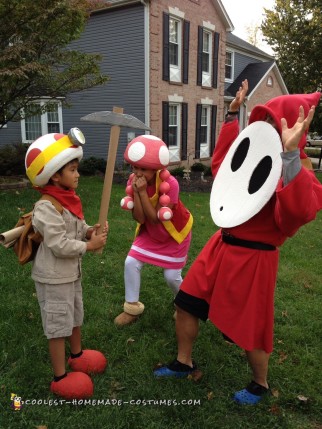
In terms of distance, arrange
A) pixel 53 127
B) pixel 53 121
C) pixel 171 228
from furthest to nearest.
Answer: pixel 53 127 → pixel 53 121 → pixel 171 228

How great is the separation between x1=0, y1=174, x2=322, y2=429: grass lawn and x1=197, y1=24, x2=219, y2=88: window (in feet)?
43.1

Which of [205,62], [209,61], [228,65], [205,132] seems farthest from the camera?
[228,65]

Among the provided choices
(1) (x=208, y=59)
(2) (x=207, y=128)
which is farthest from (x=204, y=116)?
(1) (x=208, y=59)

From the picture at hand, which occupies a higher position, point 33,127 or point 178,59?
point 178,59

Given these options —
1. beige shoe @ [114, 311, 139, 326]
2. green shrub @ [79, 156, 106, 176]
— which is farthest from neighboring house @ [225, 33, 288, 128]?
beige shoe @ [114, 311, 139, 326]

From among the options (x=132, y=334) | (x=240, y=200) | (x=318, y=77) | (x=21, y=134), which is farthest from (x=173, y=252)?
(x=318, y=77)

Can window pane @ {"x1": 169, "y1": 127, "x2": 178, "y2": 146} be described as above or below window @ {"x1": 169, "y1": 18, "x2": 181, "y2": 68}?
below

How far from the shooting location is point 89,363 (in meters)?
2.78

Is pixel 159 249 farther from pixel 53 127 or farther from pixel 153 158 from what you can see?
pixel 53 127

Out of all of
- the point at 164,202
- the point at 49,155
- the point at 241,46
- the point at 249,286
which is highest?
the point at 241,46

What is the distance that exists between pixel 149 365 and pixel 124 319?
62 cm

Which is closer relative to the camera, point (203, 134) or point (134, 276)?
point (134, 276)

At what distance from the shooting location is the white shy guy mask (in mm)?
2184

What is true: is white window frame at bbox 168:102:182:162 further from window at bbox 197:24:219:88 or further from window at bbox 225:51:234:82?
window at bbox 225:51:234:82
